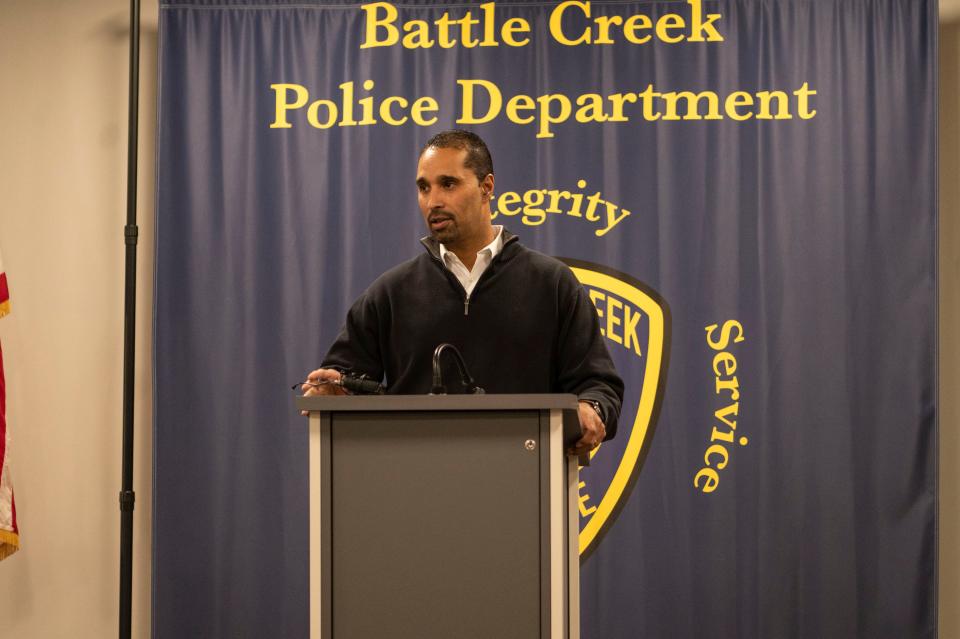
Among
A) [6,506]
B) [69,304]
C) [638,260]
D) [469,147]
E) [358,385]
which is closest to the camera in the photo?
→ [358,385]

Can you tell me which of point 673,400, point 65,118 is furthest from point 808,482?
point 65,118

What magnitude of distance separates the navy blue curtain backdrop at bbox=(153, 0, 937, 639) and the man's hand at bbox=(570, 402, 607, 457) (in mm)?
1751

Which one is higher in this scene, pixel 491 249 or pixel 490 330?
pixel 491 249

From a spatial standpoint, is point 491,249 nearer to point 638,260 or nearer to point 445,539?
point 445,539

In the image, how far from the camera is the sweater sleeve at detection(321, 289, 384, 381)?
2561 mm

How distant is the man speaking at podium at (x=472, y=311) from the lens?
2.44 meters

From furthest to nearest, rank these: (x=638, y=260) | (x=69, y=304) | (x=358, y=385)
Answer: (x=69, y=304) < (x=638, y=260) < (x=358, y=385)

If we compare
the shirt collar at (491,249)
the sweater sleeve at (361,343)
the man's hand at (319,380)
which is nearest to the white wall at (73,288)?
the sweater sleeve at (361,343)

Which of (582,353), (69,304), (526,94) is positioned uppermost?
(526,94)

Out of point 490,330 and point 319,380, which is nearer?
point 319,380

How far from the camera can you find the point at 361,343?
8.46 ft

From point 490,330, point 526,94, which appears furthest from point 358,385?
point 526,94

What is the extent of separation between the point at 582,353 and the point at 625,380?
135 centimetres

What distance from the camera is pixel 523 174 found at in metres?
3.87
